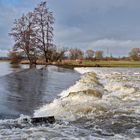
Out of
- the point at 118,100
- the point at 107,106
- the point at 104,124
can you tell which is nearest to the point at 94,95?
the point at 118,100

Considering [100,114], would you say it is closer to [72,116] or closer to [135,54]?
[72,116]

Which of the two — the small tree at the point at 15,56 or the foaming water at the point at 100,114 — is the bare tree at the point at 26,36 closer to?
the small tree at the point at 15,56

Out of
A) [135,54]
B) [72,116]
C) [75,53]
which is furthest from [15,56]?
[135,54]

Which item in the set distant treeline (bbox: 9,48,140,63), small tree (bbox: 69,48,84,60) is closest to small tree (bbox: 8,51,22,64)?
distant treeline (bbox: 9,48,140,63)

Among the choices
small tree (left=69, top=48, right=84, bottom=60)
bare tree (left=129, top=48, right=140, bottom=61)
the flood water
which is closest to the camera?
the flood water

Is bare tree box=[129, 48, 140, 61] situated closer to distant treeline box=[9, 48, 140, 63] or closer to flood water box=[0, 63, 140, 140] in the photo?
distant treeline box=[9, 48, 140, 63]

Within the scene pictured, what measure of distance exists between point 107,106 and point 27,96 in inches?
139

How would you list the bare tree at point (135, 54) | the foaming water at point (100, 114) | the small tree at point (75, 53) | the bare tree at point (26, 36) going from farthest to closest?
the bare tree at point (135, 54)
the small tree at point (75, 53)
the bare tree at point (26, 36)
the foaming water at point (100, 114)

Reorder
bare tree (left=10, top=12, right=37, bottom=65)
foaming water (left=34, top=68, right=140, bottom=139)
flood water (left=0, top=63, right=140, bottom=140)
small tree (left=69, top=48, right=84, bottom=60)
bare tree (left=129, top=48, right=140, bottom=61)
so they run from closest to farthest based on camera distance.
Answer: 1. flood water (left=0, top=63, right=140, bottom=140)
2. foaming water (left=34, top=68, right=140, bottom=139)
3. bare tree (left=10, top=12, right=37, bottom=65)
4. small tree (left=69, top=48, right=84, bottom=60)
5. bare tree (left=129, top=48, right=140, bottom=61)

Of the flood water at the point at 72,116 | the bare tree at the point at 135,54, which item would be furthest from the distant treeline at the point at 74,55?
the flood water at the point at 72,116

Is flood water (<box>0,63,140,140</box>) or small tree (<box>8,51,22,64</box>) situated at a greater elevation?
small tree (<box>8,51,22,64</box>)

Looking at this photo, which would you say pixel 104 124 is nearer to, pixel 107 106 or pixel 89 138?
pixel 89 138

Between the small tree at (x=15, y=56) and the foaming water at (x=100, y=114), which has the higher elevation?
the small tree at (x=15, y=56)

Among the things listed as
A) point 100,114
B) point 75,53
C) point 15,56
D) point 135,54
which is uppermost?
point 75,53
